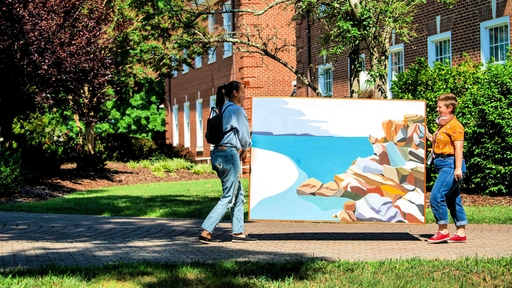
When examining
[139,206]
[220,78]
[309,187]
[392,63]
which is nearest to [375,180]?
[309,187]

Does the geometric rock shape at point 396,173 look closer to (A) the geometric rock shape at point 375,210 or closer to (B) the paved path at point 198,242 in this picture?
(A) the geometric rock shape at point 375,210

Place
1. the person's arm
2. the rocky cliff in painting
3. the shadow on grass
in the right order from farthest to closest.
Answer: the shadow on grass → the rocky cliff in painting → the person's arm

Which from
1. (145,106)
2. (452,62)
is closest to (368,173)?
(452,62)

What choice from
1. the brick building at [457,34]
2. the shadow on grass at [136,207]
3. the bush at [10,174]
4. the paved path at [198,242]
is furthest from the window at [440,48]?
the bush at [10,174]

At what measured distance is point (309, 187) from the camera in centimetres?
988

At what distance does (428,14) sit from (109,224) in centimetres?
1270

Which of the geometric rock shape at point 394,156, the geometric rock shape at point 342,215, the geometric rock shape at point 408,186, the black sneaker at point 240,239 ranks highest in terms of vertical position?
the geometric rock shape at point 394,156

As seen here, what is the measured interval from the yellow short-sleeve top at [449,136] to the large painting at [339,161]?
0.93ft

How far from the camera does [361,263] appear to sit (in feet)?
24.5

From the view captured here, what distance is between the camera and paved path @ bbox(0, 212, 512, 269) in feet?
27.2

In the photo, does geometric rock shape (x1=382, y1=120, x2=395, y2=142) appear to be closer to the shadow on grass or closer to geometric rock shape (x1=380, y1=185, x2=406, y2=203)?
geometric rock shape (x1=380, y1=185, x2=406, y2=203)

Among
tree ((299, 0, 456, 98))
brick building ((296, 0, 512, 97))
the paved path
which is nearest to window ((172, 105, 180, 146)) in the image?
brick building ((296, 0, 512, 97))

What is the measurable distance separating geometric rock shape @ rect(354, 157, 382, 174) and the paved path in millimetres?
871

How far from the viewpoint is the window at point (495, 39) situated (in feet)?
61.7
